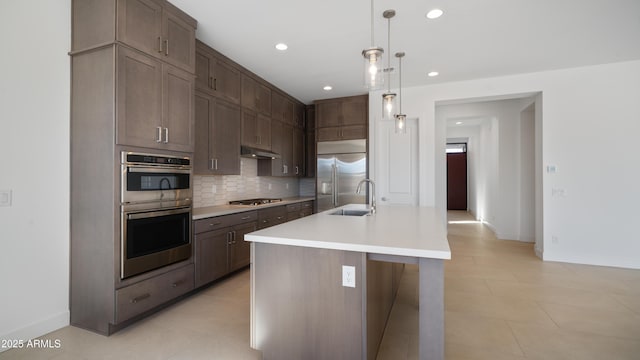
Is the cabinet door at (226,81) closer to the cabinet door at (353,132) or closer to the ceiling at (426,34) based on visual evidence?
the ceiling at (426,34)

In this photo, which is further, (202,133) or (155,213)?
(202,133)

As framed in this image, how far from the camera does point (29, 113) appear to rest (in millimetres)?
2109

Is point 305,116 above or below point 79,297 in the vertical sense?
above

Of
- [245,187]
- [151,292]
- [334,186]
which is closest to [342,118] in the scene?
[334,186]

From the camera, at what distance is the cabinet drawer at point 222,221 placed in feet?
9.55

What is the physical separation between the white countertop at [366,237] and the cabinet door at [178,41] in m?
1.90

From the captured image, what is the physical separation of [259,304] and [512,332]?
2.01m

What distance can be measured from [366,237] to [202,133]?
2.47 metres

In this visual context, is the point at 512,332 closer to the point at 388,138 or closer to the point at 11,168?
the point at 388,138

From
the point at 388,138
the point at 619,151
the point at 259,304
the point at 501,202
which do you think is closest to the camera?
the point at 259,304

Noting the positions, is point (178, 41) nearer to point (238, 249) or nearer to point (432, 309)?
point (238, 249)

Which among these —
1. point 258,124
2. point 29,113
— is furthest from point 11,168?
point 258,124

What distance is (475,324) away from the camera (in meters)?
2.36

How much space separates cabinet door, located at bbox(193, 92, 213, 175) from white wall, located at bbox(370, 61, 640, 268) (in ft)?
14.2
